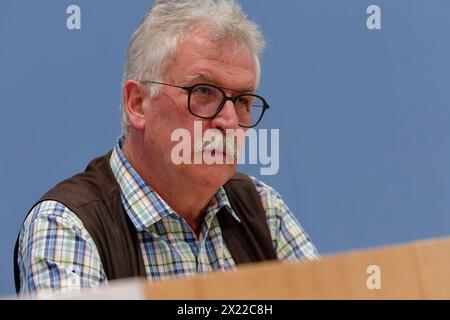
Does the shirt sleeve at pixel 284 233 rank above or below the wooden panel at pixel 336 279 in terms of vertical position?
below

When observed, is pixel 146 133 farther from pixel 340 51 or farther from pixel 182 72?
pixel 340 51

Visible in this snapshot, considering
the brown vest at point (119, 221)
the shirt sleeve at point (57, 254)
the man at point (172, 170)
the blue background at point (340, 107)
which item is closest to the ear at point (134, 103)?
the man at point (172, 170)

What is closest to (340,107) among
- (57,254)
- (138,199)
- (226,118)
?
(226,118)

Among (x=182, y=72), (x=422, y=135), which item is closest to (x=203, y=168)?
(x=182, y=72)

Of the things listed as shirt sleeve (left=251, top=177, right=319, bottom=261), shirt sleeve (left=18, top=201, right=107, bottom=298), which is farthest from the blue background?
shirt sleeve (left=18, top=201, right=107, bottom=298)

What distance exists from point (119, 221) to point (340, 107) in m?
1.02

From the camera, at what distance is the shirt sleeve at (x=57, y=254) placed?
105 centimetres

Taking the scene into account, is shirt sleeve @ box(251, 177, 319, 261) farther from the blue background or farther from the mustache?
the blue background

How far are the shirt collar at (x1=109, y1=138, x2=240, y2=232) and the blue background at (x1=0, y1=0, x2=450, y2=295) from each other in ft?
1.55

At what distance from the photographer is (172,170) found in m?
1.29

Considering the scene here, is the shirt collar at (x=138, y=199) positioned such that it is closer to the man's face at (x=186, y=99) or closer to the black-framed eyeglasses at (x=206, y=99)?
the man's face at (x=186, y=99)

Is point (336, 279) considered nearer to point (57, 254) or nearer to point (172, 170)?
point (57, 254)

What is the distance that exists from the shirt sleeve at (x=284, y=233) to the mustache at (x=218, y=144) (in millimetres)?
254

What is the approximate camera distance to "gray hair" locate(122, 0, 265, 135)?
4.27 ft
